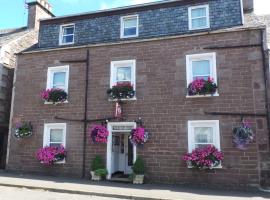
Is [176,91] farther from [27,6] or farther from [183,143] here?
[27,6]

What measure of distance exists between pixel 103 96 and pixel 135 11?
4784mm

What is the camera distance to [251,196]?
1141 cm

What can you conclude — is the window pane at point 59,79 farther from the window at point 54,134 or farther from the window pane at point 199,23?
the window pane at point 199,23

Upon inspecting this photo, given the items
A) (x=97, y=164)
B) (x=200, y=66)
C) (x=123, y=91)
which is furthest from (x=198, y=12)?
(x=97, y=164)

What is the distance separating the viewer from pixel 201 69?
14.8m

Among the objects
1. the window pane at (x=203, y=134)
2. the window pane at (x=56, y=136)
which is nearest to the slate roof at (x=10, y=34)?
the window pane at (x=56, y=136)

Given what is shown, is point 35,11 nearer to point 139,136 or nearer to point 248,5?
point 139,136

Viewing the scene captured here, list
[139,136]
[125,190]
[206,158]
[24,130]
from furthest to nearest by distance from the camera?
[24,130]
[139,136]
[206,158]
[125,190]

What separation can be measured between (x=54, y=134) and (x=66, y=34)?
5.64 m

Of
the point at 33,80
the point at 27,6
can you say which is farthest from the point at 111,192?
the point at 27,6

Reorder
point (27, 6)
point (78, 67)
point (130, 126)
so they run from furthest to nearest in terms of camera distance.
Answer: point (27, 6), point (78, 67), point (130, 126)

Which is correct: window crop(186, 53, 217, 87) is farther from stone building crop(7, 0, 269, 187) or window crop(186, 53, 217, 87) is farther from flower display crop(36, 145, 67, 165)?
flower display crop(36, 145, 67, 165)

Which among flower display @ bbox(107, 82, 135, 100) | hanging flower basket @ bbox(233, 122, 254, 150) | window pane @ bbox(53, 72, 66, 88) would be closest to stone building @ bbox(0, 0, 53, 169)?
window pane @ bbox(53, 72, 66, 88)

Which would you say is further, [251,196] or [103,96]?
[103,96]
